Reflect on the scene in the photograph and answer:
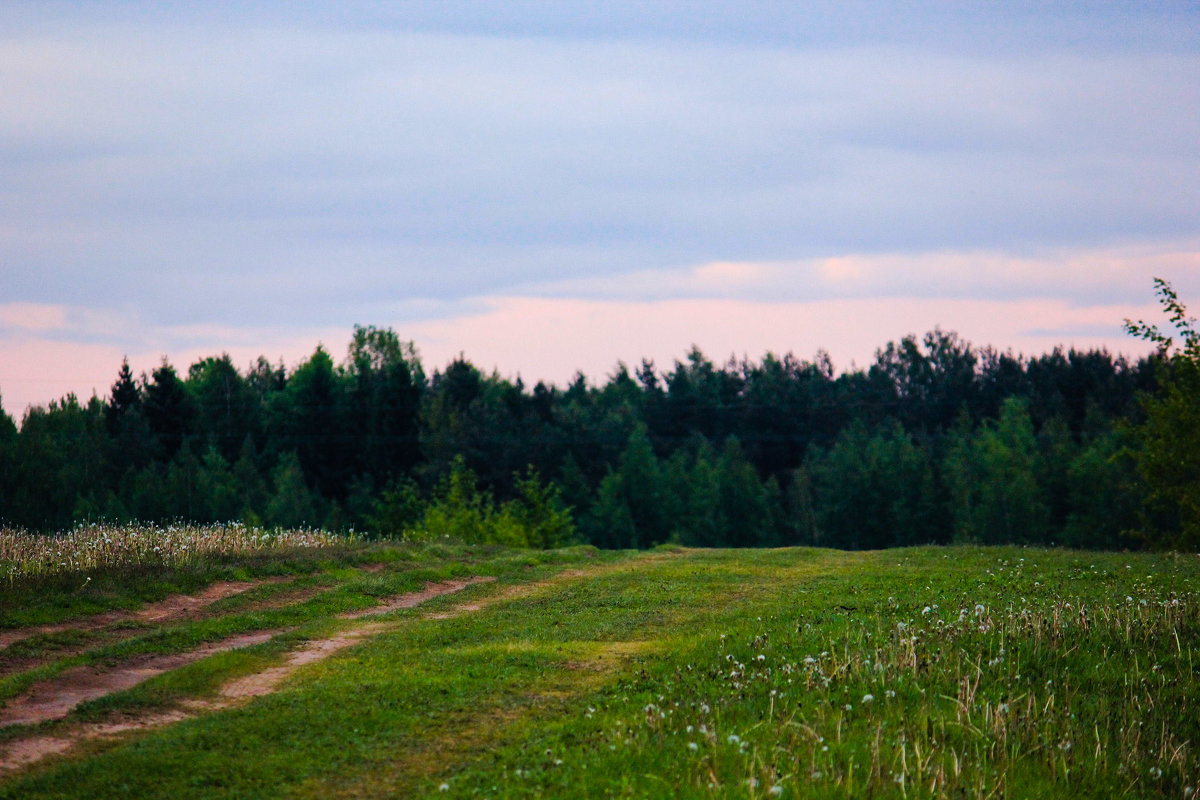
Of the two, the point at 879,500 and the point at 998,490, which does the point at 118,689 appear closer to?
the point at 998,490

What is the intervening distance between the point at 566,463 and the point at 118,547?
56276mm

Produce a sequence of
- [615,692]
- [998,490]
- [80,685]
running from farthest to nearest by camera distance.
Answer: [998,490], [80,685], [615,692]

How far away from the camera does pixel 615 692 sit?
10.8 meters

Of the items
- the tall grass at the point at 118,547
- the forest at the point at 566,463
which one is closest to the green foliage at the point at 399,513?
the forest at the point at 566,463

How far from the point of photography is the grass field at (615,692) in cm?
831

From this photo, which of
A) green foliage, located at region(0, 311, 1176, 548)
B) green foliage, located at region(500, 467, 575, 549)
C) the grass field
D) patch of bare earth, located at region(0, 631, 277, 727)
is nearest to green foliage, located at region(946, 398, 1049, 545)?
green foliage, located at region(0, 311, 1176, 548)

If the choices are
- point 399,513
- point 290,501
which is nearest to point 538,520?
point 399,513

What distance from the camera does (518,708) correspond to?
10273 mm

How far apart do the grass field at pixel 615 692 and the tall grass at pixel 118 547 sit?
1198 mm

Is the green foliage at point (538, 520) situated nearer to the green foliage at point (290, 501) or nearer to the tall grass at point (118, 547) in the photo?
the green foliage at point (290, 501)

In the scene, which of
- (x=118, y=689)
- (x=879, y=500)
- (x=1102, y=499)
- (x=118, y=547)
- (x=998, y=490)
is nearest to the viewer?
(x=118, y=689)

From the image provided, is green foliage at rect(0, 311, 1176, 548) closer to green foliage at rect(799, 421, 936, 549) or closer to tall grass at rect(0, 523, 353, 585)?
green foliage at rect(799, 421, 936, 549)

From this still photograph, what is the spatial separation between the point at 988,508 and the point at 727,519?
753 inches

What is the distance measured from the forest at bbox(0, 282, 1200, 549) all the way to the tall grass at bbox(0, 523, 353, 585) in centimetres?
2171
